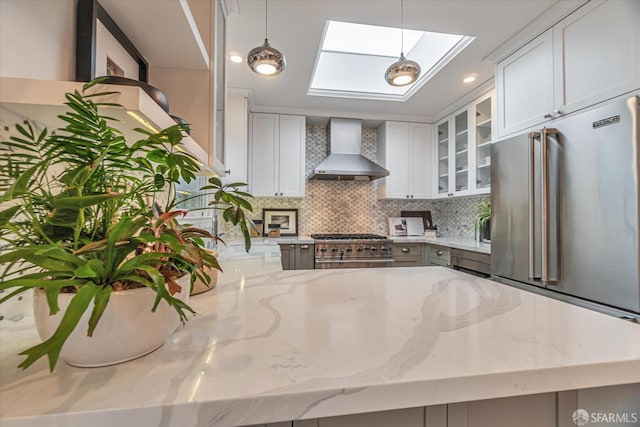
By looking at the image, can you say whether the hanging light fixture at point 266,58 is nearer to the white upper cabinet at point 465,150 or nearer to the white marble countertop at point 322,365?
the white marble countertop at point 322,365

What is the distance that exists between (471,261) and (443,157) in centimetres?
156

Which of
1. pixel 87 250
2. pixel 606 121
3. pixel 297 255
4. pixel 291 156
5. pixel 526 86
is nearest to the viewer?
pixel 87 250

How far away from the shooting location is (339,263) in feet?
10.3

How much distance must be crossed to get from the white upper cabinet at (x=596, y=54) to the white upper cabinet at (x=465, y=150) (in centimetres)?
88

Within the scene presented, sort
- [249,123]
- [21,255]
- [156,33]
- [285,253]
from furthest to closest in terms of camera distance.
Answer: [249,123]
[285,253]
[156,33]
[21,255]

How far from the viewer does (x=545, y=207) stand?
1.73 meters

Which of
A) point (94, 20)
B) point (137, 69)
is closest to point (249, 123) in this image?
point (137, 69)

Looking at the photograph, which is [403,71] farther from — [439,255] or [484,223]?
[439,255]

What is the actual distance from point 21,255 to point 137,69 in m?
1.06

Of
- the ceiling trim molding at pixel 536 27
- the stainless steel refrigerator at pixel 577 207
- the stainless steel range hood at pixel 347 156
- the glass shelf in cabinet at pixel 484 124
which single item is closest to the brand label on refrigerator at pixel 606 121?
the stainless steel refrigerator at pixel 577 207

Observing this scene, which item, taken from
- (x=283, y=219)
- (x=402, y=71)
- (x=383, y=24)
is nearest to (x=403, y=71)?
(x=402, y=71)

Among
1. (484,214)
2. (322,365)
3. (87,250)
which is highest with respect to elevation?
(484,214)

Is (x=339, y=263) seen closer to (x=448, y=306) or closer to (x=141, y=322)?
(x=448, y=306)

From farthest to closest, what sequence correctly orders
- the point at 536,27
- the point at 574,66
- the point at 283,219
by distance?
the point at 283,219, the point at 536,27, the point at 574,66
